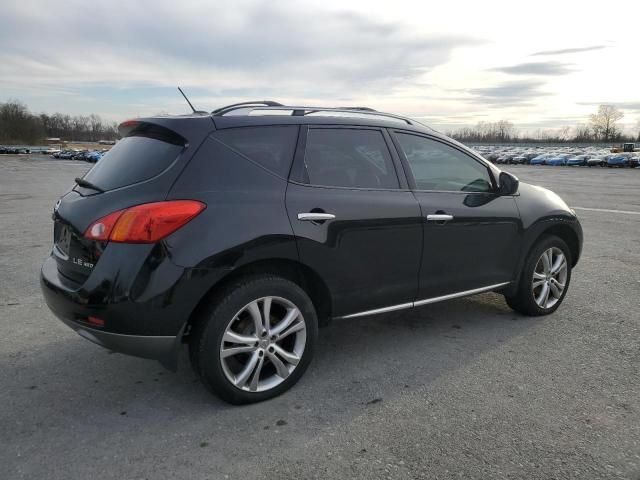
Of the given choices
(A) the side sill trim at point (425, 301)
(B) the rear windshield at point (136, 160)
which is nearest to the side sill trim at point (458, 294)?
(A) the side sill trim at point (425, 301)

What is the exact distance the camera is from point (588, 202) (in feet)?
48.0

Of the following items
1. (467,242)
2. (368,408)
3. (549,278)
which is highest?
(467,242)

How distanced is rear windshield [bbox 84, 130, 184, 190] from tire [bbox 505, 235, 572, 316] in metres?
3.12

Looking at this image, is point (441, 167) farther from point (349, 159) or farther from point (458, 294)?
point (458, 294)

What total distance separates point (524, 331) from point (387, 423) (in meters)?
1.95

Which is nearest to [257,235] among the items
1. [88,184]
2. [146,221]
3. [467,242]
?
[146,221]

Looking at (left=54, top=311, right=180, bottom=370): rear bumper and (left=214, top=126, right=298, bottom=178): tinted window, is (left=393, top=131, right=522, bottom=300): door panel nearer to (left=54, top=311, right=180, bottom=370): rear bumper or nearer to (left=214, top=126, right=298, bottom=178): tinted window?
(left=214, top=126, right=298, bottom=178): tinted window

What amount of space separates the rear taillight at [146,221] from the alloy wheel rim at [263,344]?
0.62 meters

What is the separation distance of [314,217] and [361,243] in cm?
41

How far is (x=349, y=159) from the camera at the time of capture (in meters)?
3.54

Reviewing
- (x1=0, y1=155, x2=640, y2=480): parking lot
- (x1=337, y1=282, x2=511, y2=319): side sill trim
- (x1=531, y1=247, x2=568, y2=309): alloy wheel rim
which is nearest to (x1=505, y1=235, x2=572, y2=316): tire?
(x1=531, y1=247, x2=568, y2=309): alloy wheel rim

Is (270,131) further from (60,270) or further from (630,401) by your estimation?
(630,401)

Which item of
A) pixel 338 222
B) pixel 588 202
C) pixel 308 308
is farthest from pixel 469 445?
pixel 588 202

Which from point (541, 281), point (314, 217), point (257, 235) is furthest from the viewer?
point (541, 281)
